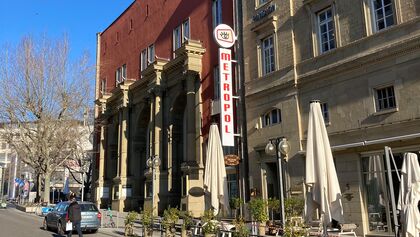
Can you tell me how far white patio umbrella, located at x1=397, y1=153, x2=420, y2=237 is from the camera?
31.6ft

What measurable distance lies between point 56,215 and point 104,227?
3.02 metres

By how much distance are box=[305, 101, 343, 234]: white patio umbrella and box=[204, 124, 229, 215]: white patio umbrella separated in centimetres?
469

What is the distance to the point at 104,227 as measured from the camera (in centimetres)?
2105

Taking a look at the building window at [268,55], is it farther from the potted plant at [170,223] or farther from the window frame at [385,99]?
the potted plant at [170,223]

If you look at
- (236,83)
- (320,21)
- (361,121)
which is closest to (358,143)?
(361,121)

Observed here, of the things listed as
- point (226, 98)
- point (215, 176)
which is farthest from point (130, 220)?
point (226, 98)

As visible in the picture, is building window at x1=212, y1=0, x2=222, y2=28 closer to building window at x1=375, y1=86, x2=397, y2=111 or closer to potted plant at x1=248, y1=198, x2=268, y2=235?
building window at x1=375, y1=86, x2=397, y2=111

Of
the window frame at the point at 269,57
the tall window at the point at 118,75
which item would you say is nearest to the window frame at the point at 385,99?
the window frame at the point at 269,57

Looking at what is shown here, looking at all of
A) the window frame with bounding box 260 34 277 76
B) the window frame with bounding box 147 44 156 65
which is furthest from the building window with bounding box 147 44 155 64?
the window frame with bounding box 260 34 277 76

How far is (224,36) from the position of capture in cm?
2052

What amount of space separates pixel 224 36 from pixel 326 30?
5436 millimetres

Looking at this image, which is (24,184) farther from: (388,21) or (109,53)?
(388,21)

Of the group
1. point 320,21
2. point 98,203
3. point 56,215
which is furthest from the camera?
point 98,203

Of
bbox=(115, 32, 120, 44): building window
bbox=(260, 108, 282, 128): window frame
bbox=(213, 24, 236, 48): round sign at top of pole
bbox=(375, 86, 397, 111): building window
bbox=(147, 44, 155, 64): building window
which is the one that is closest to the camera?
bbox=(375, 86, 397, 111): building window
